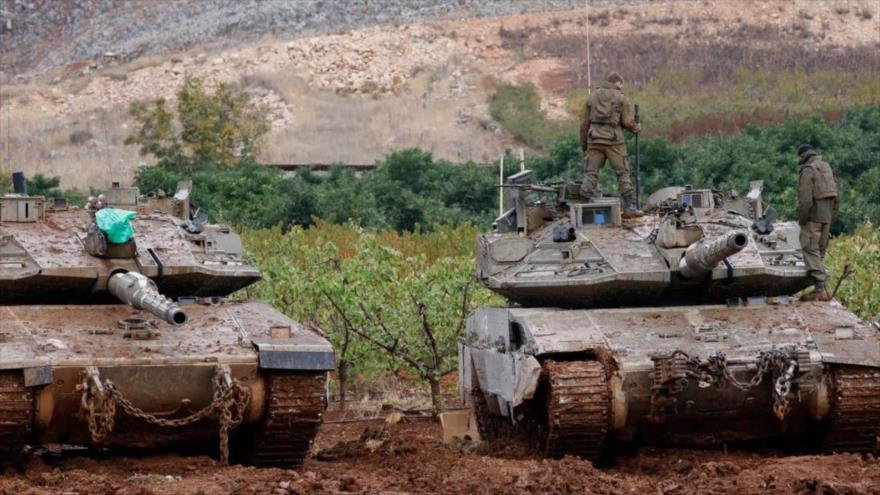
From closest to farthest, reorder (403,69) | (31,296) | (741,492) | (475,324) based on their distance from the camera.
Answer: (741,492)
(31,296)
(475,324)
(403,69)

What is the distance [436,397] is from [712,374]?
27.3ft

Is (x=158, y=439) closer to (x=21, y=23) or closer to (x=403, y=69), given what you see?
(x=403, y=69)

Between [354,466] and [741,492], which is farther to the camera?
[354,466]

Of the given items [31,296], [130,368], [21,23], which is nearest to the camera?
[130,368]

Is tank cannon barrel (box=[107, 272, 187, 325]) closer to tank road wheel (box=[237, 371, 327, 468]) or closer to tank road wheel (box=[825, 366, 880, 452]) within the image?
tank road wheel (box=[237, 371, 327, 468])

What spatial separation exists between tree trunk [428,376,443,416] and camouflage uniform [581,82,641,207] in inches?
199

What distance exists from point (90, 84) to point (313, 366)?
187 ft

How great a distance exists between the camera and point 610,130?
74.2 feet

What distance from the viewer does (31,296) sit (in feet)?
64.3

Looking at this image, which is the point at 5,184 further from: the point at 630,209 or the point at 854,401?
the point at 854,401

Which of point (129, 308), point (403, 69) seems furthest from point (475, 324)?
point (403, 69)

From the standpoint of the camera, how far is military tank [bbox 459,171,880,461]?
1880 centimetres

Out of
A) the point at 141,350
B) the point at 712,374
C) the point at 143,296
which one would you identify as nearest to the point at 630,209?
the point at 712,374

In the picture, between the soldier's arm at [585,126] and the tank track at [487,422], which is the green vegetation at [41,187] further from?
the tank track at [487,422]
